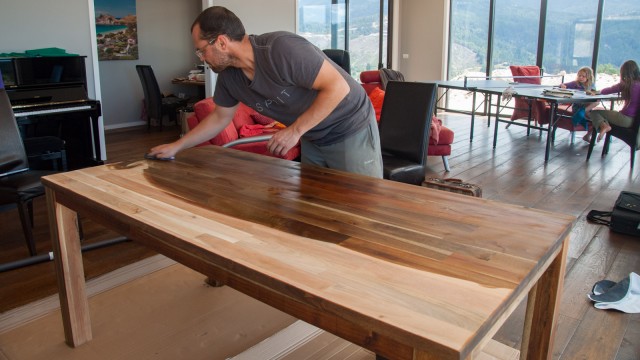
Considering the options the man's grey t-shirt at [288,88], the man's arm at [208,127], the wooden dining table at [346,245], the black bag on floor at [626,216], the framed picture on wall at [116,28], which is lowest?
the black bag on floor at [626,216]

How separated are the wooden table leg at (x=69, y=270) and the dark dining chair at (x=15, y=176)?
1056mm

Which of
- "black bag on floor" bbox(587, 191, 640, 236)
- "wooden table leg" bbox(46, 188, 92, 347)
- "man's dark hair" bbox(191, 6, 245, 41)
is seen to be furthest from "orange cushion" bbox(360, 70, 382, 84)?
"wooden table leg" bbox(46, 188, 92, 347)

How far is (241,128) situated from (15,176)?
1.99m

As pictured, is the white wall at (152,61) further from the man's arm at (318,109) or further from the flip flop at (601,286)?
the flip flop at (601,286)

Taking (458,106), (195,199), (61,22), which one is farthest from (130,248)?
(458,106)

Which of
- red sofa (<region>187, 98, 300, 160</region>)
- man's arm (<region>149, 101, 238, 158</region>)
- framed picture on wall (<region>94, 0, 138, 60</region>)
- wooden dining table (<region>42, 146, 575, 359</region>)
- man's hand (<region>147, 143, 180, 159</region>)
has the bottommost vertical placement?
red sofa (<region>187, 98, 300, 160</region>)

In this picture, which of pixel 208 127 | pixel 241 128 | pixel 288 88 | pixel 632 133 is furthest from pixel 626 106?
pixel 208 127

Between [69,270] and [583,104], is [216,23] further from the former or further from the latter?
[583,104]

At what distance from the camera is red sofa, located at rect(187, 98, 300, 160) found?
426 centimetres

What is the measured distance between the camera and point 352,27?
9570mm

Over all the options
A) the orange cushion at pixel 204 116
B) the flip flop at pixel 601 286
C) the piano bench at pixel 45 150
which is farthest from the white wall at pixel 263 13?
the flip flop at pixel 601 286

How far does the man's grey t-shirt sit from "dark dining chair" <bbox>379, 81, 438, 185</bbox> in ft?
4.49

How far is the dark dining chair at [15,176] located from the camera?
2.93 metres

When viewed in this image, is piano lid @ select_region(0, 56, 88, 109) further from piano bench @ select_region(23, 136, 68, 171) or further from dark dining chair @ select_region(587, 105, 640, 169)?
dark dining chair @ select_region(587, 105, 640, 169)
